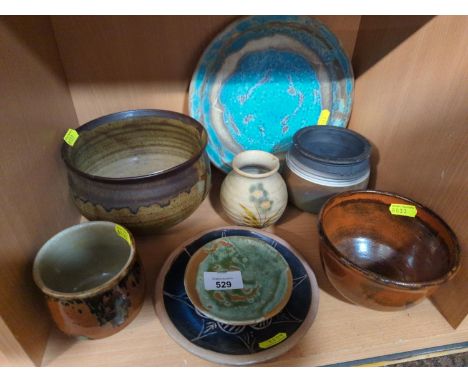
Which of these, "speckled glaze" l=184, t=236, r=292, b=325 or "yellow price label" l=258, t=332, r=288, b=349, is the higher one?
"speckled glaze" l=184, t=236, r=292, b=325

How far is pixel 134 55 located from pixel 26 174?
334 mm

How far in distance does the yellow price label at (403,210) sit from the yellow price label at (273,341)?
0.28 metres

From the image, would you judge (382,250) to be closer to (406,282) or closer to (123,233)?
(406,282)

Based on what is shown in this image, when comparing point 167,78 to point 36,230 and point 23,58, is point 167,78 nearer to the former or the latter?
point 23,58

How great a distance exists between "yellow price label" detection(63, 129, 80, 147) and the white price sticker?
34 cm

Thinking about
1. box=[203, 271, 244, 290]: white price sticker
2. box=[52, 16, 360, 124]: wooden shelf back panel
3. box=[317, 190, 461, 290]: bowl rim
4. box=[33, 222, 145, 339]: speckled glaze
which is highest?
box=[52, 16, 360, 124]: wooden shelf back panel

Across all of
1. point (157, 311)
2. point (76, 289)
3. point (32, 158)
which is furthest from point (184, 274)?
point (32, 158)

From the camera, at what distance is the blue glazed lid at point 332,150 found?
0.63 m

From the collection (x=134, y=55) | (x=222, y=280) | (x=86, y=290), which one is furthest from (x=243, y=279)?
(x=134, y=55)

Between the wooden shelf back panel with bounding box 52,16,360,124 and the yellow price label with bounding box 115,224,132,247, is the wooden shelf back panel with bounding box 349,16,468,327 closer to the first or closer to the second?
the wooden shelf back panel with bounding box 52,16,360,124

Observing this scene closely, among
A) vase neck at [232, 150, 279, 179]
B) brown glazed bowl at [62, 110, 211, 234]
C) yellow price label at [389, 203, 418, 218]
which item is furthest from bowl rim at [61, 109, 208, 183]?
yellow price label at [389, 203, 418, 218]

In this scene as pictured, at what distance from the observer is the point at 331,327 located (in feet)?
1.74

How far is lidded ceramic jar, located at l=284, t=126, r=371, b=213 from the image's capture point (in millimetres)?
641

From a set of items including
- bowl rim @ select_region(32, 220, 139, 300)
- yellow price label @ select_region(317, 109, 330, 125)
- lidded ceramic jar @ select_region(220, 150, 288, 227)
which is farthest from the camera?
yellow price label @ select_region(317, 109, 330, 125)
